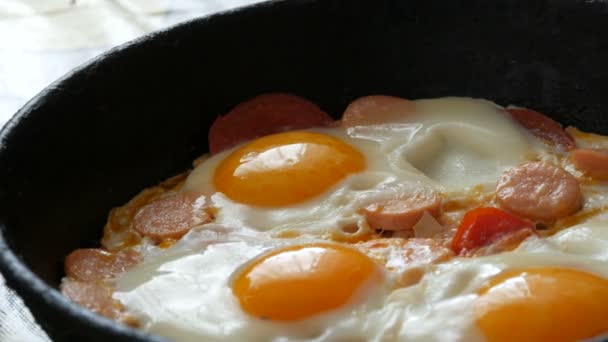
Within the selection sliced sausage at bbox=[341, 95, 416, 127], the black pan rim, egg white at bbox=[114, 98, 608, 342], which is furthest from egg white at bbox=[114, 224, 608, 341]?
sliced sausage at bbox=[341, 95, 416, 127]

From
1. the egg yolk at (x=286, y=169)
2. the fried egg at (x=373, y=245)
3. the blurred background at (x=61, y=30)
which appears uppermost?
the blurred background at (x=61, y=30)

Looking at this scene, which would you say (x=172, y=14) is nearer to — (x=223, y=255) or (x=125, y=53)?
(x=125, y=53)

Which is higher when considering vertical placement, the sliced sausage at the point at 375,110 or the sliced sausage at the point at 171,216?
the sliced sausage at the point at 375,110

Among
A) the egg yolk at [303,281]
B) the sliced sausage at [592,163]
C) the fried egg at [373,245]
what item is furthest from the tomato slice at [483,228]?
the sliced sausage at [592,163]

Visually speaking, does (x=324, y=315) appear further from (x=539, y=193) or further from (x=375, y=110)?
(x=375, y=110)

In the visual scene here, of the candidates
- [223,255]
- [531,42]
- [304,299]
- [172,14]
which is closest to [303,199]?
[223,255]

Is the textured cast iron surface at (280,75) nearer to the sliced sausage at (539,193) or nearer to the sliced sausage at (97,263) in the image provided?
the sliced sausage at (97,263)

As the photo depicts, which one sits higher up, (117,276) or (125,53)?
(125,53)
